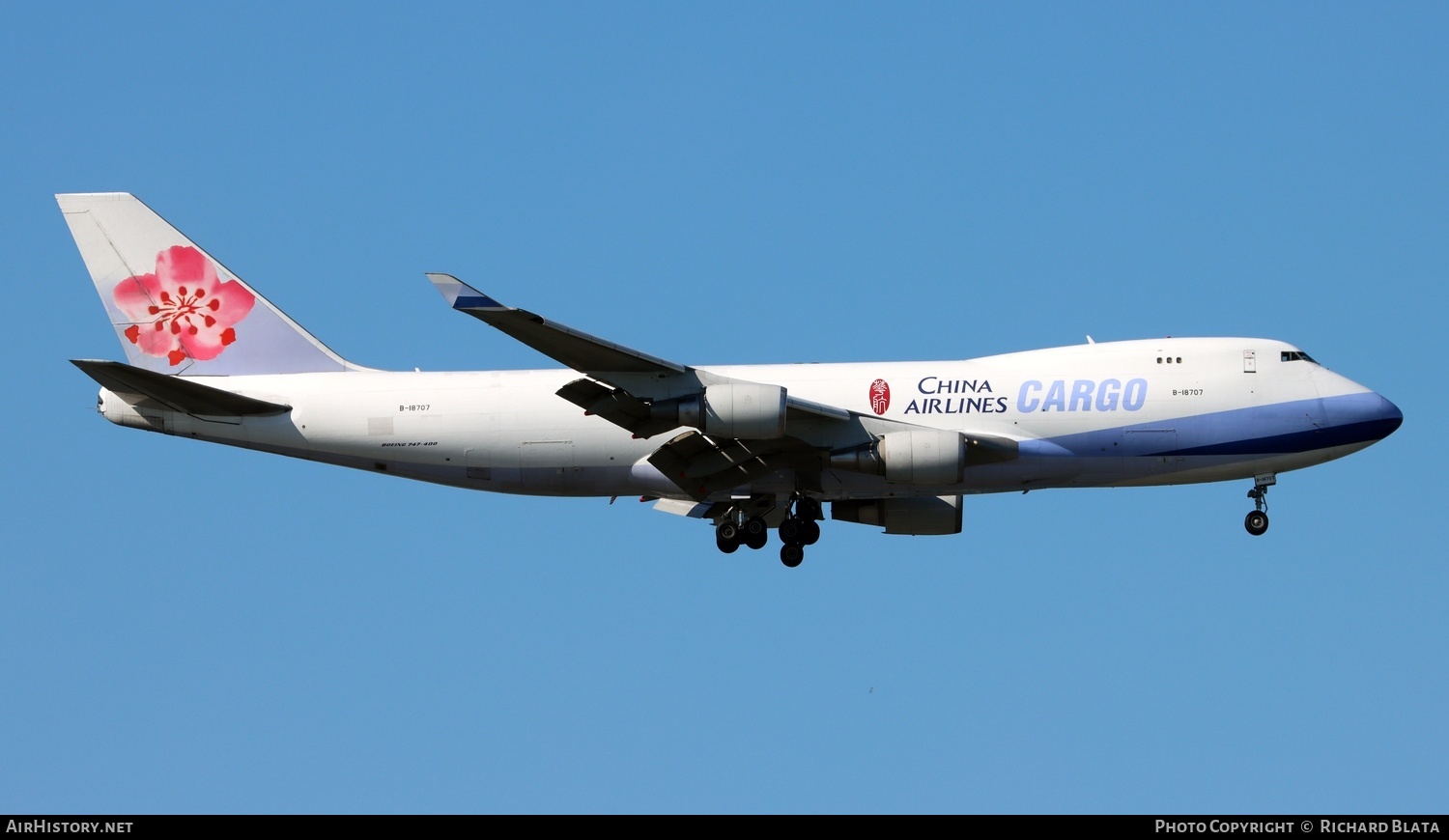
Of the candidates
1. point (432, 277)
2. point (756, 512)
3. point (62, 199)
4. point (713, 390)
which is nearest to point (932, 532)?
point (756, 512)

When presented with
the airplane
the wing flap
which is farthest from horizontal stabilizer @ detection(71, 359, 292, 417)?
the wing flap

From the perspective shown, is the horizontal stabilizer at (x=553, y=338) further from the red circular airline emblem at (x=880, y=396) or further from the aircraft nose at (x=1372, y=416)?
the aircraft nose at (x=1372, y=416)

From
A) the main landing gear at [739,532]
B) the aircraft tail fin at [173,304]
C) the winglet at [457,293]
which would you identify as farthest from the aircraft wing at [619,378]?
the aircraft tail fin at [173,304]

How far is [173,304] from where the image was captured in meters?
45.1

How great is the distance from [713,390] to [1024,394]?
7.94 metres

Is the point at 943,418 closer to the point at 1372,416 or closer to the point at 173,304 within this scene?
the point at 1372,416

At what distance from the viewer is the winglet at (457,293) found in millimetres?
34906

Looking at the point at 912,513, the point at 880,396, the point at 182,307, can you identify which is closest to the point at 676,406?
the point at 880,396

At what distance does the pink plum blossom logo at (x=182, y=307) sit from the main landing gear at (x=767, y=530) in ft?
44.9

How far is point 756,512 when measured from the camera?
44469 mm

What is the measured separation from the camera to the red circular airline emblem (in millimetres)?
42125

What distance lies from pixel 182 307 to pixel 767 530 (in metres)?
16.3
